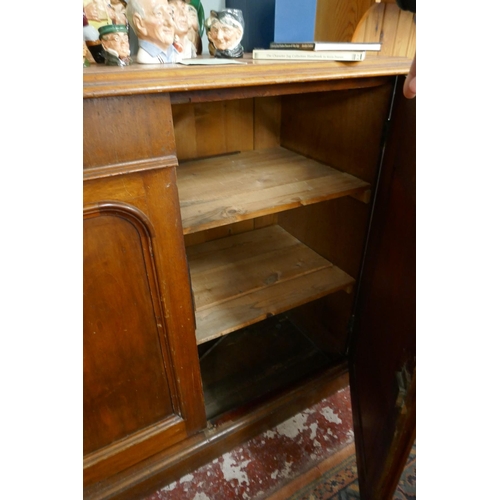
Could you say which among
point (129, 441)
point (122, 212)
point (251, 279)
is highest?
point (122, 212)

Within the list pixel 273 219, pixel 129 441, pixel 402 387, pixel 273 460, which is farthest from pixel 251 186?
pixel 273 460

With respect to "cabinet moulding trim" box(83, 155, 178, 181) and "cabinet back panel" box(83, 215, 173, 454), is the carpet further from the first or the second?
"cabinet moulding trim" box(83, 155, 178, 181)

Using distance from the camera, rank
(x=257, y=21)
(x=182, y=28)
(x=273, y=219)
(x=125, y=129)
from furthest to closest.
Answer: (x=273, y=219) < (x=257, y=21) < (x=182, y=28) < (x=125, y=129)

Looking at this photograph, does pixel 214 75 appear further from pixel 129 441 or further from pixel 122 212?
pixel 129 441

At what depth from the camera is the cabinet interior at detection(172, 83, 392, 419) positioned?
0.97 m

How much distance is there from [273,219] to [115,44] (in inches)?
37.7

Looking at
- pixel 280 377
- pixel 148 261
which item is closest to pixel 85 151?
pixel 148 261

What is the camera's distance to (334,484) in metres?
1.11

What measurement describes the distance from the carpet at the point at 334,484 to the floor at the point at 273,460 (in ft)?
0.05

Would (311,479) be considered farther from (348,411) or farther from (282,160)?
(282,160)

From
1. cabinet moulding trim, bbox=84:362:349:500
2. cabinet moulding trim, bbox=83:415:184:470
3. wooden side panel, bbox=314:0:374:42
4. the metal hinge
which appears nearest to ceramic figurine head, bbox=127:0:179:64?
wooden side panel, bbox=314:0:374:42

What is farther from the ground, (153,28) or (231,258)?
(153,28)

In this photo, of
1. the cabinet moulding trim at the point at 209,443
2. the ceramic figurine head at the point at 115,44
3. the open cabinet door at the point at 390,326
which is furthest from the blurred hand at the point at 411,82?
the cabinet moulding trim at the point at 209,443

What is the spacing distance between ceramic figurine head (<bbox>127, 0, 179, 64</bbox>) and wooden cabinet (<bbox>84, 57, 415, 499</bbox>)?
0.30ft
